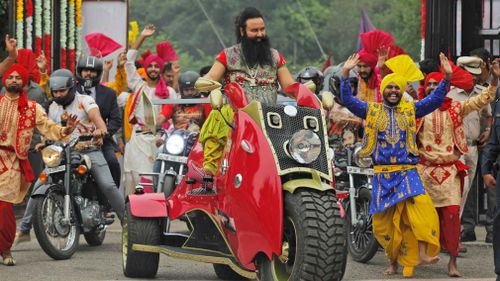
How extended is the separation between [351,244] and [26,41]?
697 centimetres

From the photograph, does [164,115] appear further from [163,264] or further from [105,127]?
[163,264]

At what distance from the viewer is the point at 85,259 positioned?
1386cm

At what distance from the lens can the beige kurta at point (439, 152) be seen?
535 inches

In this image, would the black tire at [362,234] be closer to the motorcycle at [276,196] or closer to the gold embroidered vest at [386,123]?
the gold embroidered vest at [386,123]

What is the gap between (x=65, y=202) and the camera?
14195 mm

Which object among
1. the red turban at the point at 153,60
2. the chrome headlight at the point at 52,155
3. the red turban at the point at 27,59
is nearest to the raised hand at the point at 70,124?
the chrome headlight at the point at 52,155

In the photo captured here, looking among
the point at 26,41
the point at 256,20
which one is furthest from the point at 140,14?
the point at 256,20

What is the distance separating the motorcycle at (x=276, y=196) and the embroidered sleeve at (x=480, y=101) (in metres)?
2.92

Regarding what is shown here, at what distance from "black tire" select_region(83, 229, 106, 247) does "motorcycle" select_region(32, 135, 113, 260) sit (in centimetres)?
1

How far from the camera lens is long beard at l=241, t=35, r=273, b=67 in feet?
37.9

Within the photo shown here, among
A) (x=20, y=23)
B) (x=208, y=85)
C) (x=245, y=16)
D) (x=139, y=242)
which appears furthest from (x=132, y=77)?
(x=208, y=85)

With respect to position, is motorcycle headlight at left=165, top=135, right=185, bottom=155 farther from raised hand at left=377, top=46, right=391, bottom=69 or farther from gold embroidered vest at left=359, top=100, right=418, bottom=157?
gold embroidered vest at left=359, top=100, right=418, bottom=157

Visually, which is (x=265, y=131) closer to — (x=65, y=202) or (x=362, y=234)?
(x=362, y=234)

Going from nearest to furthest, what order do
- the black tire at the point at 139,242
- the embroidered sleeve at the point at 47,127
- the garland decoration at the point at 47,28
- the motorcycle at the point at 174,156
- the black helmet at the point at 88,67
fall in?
1. the black tire at the point at 139,242
2. the embroidered sleeve at the point at 47,127
3. the black helmet at the point at 88,67
4. the motorcycle at the point at 174,156
5. the garland decoration at the point at 47,28
